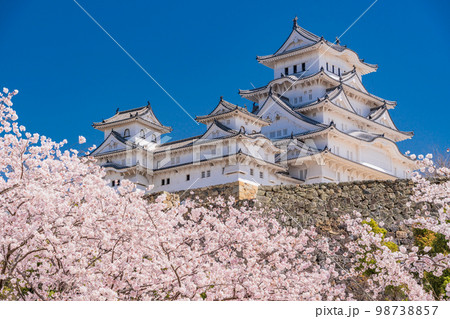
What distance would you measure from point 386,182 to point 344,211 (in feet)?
5.78

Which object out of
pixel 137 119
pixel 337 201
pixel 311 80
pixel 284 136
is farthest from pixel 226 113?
pixel 337 201

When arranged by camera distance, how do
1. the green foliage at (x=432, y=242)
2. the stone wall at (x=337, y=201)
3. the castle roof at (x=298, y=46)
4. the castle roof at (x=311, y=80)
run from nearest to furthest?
the green foliage at (x=432, y=242)
the stone wall at (x=337, y=201)
the castle roof at (x=311, y=80)
the castle roof at (x=298, y=46)

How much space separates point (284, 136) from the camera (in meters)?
40.3

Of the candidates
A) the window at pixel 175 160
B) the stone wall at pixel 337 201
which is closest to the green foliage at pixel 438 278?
the stone wall at pixel 337 201

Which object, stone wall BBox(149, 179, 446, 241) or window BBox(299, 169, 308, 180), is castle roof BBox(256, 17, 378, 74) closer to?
window BBox(299, 169, 308, 180)

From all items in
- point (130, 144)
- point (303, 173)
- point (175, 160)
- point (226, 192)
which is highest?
point (130, 144)

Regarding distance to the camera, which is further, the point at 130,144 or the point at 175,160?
the point at 130,144

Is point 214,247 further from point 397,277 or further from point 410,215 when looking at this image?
point 410,215

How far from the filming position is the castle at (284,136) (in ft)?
118

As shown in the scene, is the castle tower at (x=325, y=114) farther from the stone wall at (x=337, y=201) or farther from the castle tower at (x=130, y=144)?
the stone wall at (x=337, y=201)

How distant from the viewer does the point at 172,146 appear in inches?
1511

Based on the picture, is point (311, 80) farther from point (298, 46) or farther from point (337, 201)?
point (337, 201)

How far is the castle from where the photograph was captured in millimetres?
36000
